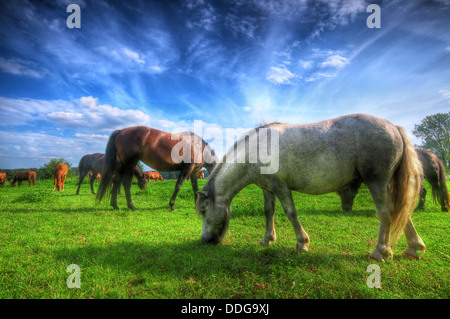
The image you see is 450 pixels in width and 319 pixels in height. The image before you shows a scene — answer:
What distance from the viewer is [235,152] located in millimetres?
3840

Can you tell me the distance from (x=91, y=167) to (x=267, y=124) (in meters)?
14.7

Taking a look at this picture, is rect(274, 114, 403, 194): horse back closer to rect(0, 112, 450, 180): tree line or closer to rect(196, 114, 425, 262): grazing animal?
rect(196, 114, 425, 262): grazing animal

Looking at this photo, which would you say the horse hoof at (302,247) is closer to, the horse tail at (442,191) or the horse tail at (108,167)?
the horse tail at (108,167)

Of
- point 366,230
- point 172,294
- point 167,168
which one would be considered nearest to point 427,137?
point 366,230

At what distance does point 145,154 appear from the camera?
25.1ft

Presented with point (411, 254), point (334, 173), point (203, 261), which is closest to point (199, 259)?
point (203, 261)

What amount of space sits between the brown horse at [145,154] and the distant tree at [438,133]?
147ft

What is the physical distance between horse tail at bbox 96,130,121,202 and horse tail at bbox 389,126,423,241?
8156 millimetres

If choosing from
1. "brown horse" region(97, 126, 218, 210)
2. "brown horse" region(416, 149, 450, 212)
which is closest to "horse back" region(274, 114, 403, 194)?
"brown horse" region(97, 126, 218, 210)

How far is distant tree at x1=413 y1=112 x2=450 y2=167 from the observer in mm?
34062

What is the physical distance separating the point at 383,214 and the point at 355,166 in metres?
0.87

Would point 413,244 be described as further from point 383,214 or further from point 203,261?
point 203,261

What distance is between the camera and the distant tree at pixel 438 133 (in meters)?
34.1
